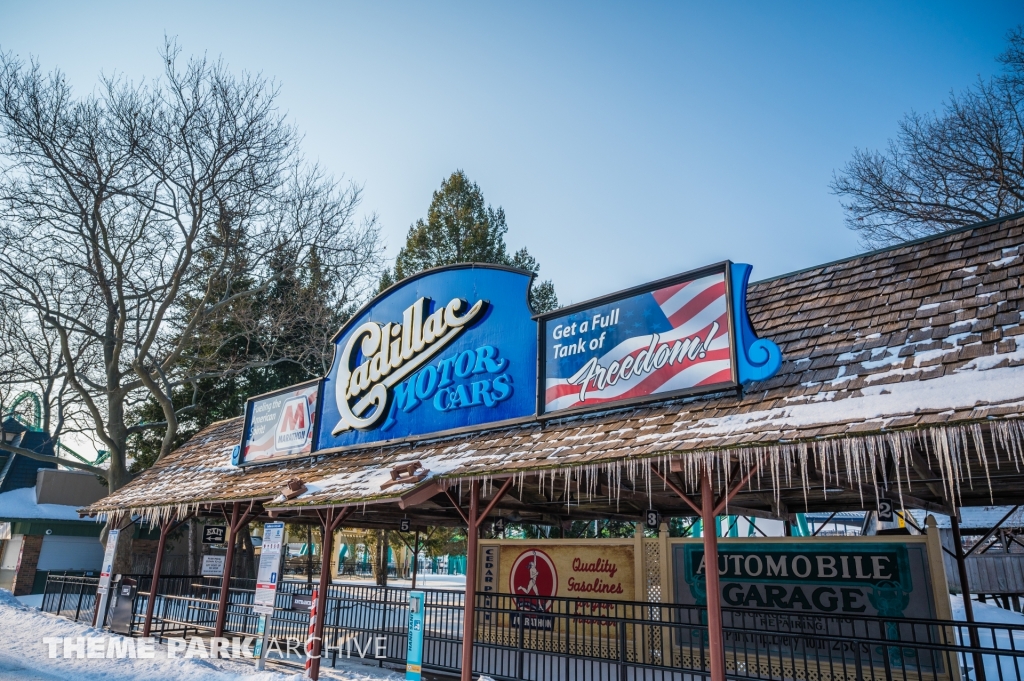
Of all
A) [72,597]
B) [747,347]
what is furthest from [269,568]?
[72,597]

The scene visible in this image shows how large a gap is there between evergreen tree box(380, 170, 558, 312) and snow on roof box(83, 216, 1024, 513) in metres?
26.4

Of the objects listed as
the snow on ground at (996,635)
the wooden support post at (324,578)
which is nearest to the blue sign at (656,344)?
the wooden support post at (324,578)

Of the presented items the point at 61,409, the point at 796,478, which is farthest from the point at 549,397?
the point at 61,409

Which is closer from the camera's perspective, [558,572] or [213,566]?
[558,572]

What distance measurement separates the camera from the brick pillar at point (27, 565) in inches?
1041

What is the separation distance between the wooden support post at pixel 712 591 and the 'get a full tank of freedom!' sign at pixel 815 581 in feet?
5.24

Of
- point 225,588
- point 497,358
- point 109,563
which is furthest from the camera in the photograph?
point 109,563

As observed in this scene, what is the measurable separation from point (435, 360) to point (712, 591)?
685cm

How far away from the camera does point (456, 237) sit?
123 feet

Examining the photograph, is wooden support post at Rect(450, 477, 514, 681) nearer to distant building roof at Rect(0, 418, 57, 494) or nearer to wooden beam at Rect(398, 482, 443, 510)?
wooden beam at Rect(398, 482, 443, 510)

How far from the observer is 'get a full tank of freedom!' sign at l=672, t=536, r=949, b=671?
940 centimetres

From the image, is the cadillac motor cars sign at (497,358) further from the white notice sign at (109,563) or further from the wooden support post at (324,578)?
the white notice sign at (109,563)

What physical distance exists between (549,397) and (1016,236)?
626cm

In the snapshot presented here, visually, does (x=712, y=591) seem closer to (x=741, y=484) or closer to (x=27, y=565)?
(x=741, y=484)
